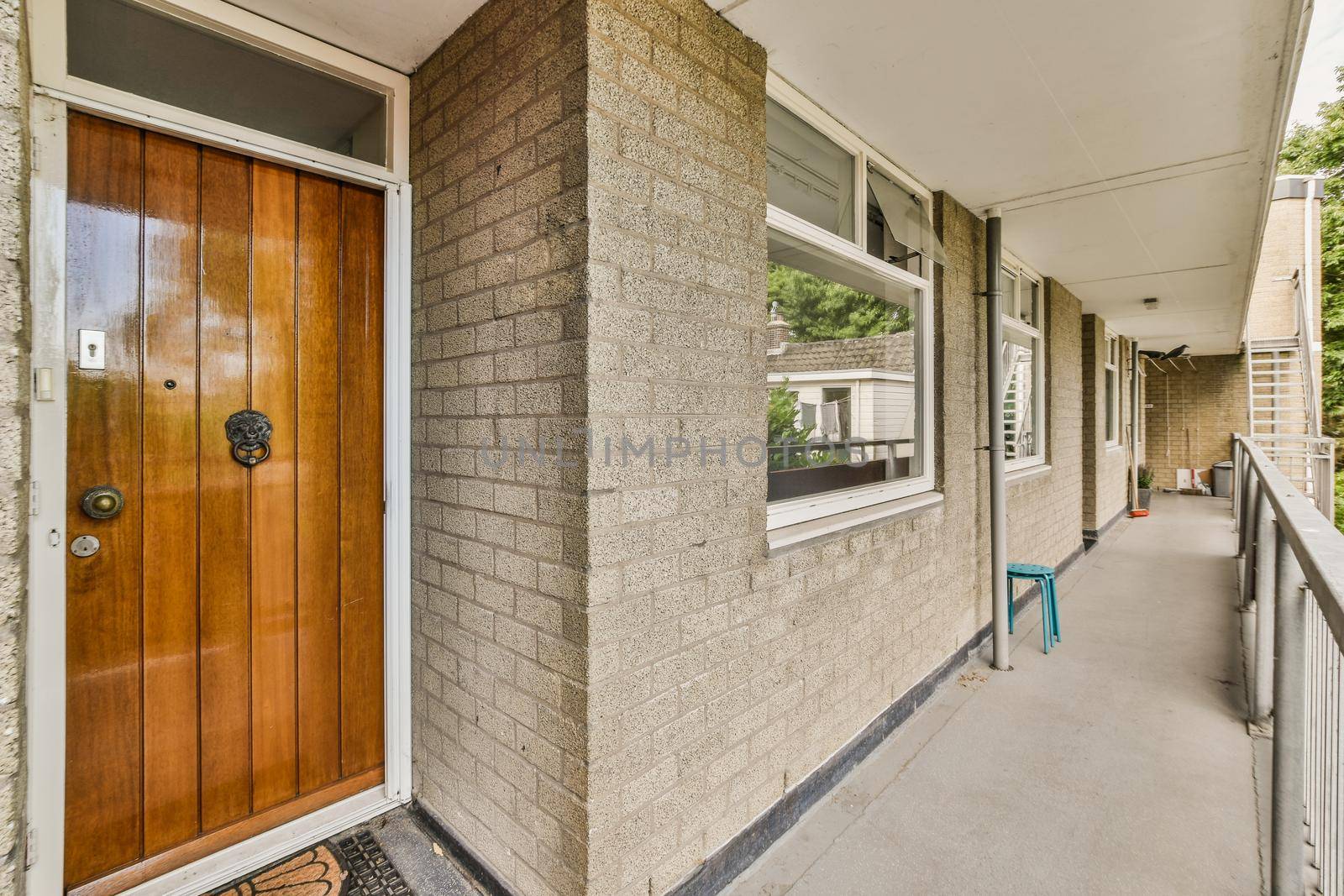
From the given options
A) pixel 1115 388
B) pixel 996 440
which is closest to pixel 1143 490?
pixel 1115 388

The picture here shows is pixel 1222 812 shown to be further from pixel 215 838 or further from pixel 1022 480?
pixel 215 838

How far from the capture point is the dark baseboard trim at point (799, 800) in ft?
6.21

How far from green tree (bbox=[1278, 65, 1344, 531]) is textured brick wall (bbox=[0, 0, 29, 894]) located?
61.2 feet

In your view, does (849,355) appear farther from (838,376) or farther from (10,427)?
(10,427)

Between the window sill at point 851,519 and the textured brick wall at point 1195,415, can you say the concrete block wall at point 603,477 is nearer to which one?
the window sill at point 851,519

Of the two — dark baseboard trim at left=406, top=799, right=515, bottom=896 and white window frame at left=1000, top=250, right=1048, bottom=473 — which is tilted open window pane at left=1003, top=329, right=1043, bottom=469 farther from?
dark baseboard trim at left=406, top=799, right=515, bottom=896

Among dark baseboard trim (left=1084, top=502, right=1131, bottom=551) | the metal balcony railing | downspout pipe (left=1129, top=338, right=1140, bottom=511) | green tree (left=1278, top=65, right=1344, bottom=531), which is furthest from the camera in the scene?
green tree (left=1278, top=65, right=1344, bottom=531)

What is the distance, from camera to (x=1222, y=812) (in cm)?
231

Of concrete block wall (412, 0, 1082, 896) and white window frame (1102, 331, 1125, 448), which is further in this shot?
white window frame (1102, 331, 1125, 448)

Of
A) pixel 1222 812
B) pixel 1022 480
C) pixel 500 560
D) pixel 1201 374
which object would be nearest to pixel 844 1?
pixel 500 560

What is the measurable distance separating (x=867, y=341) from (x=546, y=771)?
8.02ft

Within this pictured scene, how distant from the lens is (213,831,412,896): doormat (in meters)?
1.81

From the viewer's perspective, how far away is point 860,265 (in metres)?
2.90

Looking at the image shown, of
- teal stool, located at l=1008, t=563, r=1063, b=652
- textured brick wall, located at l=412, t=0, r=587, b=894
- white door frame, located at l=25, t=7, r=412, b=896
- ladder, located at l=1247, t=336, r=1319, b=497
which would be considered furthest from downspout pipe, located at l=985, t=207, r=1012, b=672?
ladder, located at l=1247, t=336, r=1319, b=497
